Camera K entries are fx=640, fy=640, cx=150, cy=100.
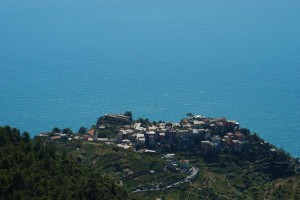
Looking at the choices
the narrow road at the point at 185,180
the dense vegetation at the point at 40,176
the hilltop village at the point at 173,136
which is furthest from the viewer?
the hilltop village at the point at 173,136

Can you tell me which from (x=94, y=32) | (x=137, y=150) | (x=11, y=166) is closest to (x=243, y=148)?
(x=137, y=150)

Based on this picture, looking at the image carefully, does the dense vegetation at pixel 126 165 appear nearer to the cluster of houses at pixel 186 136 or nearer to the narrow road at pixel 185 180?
the narrow road at pixel 185 180

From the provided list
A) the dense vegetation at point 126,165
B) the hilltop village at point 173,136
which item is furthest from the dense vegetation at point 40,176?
the hilltop village at point 173,136

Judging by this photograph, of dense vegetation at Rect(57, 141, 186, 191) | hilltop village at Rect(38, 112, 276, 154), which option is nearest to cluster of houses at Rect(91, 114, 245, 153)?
hilltop village at Rect(38, 112, 276, 154)

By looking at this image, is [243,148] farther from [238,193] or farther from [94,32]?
[94,32]

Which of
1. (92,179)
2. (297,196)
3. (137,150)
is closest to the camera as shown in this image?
(92,179)

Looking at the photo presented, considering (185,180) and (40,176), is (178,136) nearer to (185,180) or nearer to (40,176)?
(185,180)

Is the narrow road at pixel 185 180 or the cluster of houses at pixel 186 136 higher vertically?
the cluster of houses at pixel 186 136

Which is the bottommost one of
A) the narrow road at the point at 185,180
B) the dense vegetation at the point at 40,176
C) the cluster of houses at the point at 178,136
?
the dense vegetation at the point at 40,176
